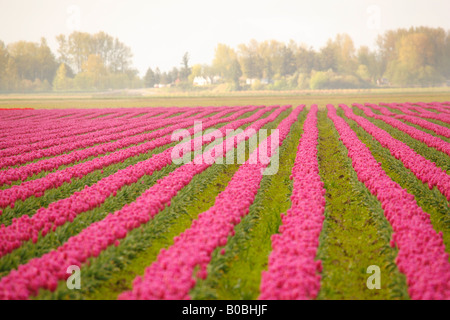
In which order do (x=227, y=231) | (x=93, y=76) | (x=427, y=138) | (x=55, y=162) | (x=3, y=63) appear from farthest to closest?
(x=93, y=76) < (x=3, y=63) < (x=427, y=138) < (x=55, y=162) < (x=227, y=231)

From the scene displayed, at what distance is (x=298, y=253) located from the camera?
239 inches

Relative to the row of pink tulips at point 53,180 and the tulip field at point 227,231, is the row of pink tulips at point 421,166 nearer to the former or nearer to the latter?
the tulip field at point 227,231

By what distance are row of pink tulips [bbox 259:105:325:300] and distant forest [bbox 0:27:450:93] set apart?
4334 inches

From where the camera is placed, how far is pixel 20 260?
6.57 meters

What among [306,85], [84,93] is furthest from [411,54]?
[84,93]

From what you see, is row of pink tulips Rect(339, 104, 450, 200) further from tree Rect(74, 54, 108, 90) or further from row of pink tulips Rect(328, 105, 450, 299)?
tree Rect(74, 54, 108, 90)

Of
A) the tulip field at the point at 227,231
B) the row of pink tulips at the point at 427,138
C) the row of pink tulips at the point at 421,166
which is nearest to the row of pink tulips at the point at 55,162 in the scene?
the tulip field at the point at 227,231

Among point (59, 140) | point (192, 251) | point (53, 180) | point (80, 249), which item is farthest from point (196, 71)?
point (192, 251)

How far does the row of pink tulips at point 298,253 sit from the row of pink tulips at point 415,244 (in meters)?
1.42

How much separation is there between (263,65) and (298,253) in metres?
128

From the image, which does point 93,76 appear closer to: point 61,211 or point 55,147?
point 55,147

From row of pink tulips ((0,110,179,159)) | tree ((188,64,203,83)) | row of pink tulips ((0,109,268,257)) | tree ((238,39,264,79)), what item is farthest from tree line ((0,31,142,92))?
row of pink tulips ((0,109,268,257))

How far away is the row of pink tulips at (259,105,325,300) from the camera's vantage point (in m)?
5.16

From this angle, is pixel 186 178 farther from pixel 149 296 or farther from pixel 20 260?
pixel 149 296
